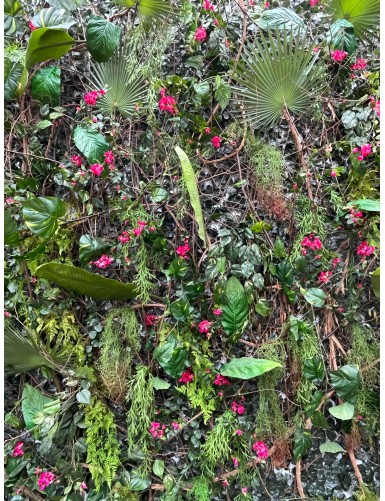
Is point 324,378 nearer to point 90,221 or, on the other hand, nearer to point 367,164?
point 367,164

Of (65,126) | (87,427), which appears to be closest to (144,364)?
(87,427)

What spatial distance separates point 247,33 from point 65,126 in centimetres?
81

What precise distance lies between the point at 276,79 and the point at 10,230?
42.4 inches

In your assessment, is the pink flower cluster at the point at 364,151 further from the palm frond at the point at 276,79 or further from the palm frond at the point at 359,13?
the palm frond at the point at 359,13

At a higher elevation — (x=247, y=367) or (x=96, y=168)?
(x=96, y=168)

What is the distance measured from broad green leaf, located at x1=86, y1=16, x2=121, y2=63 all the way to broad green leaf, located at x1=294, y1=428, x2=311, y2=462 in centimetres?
152

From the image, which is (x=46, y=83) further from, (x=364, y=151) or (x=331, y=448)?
(x=331, y=448)

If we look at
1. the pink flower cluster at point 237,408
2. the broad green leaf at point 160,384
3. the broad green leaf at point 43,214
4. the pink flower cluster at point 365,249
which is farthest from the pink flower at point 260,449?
the broad green leaf at point 43,214

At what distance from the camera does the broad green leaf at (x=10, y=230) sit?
4.68ft

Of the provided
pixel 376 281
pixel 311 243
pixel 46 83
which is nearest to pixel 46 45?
pixel 46 83

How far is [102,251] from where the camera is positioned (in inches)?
59.1

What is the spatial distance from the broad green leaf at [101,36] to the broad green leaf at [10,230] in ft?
2.18

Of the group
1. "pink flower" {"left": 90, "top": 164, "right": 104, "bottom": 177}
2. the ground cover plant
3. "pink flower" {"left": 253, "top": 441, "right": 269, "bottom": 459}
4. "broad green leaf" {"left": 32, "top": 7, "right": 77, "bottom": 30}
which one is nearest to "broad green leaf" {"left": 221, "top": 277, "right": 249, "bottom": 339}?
the ground cover plant

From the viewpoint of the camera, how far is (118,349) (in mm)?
1468
